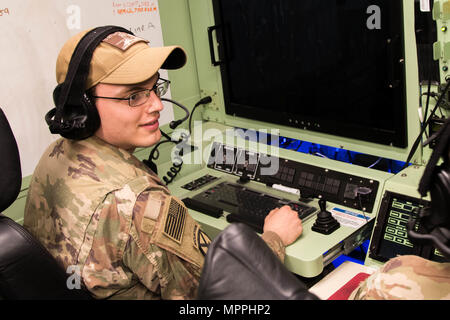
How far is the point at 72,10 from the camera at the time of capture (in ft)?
6.76

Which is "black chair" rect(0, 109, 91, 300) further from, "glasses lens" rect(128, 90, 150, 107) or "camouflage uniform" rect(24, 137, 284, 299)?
"glasses lens" rect(128, 90, 150, 107)

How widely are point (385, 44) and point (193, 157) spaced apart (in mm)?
1039

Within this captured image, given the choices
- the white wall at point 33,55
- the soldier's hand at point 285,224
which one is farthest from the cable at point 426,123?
the white wall at point 33,55

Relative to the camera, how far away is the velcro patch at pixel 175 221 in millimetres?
1399

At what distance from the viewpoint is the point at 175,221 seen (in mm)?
1428

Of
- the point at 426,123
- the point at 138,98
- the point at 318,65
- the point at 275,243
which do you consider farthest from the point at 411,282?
the point at 318,65

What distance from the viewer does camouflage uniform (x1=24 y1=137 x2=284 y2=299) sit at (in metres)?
1.39

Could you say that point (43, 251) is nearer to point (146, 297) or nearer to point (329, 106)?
point (146, 297)

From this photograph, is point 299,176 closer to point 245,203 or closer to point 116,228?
point 245,203

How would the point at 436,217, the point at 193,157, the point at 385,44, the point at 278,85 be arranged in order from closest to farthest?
the point at 436,217 → the point at 385,44 → the point at 278,85 → the point at 193,157

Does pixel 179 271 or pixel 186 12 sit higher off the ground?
pixel 186 12

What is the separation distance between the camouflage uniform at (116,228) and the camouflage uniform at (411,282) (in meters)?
0.51

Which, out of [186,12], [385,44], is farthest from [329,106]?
[186,12]

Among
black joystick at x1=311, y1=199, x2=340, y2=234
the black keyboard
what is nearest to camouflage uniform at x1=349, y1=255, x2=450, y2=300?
black joystick at x1=311, y1=199, x2=340, y2=234
